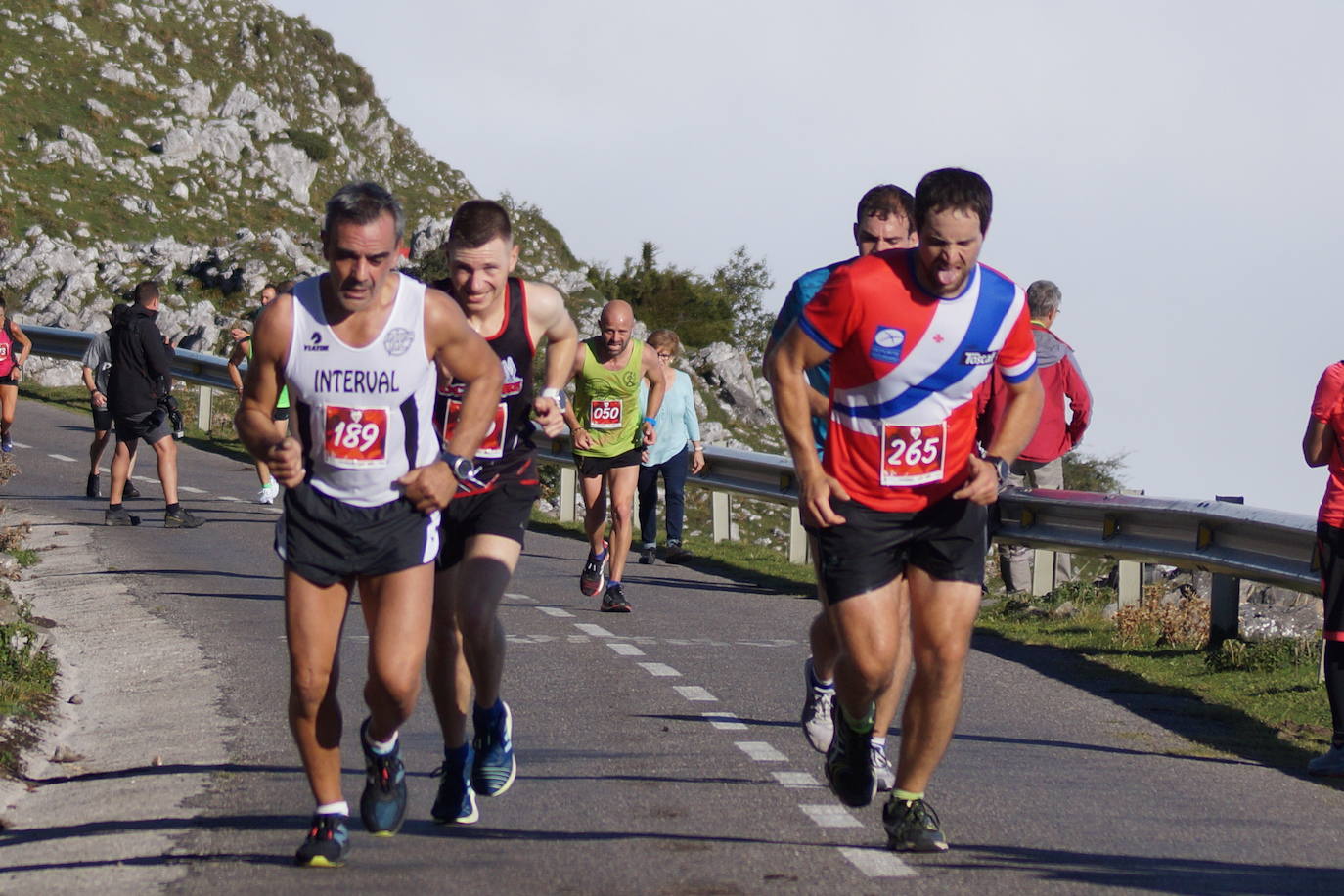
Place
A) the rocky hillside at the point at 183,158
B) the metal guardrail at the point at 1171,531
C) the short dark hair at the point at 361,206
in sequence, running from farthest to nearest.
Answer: the rocky hillside at the point at 183,158 → the metal guardrail at the point at 1171,531 → the short dark hair at the point at 361,206

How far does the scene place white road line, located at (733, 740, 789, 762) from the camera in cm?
839

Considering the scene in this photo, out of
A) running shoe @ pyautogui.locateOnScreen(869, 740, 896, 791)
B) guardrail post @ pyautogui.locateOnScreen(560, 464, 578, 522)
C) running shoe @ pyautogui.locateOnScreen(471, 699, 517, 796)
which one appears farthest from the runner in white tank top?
guardrail post @ pyautogui.locateOnScreen(560, 464, 578, 522)

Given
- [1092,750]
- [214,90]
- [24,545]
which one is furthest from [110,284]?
[1092,750]

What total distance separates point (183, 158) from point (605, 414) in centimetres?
5650

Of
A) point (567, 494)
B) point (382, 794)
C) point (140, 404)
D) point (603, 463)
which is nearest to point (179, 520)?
point (140, 404)

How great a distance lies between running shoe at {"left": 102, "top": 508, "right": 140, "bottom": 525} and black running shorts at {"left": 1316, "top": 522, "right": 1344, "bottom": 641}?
41.0ft

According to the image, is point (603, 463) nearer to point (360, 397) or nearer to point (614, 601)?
point (614, 601)

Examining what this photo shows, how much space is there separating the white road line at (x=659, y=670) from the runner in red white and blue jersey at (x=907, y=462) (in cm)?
437

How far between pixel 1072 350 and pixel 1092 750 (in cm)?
461

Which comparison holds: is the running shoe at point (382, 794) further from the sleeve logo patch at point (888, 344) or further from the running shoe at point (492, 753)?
the sleeve logo patch at point (888, 344)

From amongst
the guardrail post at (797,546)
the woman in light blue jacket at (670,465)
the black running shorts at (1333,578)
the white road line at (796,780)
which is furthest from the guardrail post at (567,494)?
the white road line at (796,780)

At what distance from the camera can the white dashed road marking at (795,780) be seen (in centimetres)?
779

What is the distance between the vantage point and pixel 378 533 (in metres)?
6.07

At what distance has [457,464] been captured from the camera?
6254mm
